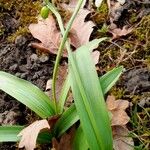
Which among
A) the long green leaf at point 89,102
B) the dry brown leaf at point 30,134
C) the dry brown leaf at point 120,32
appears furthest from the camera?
the dry brown leaf at point 120,32

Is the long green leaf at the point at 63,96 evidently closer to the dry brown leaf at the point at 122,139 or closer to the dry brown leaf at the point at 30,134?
the dry brown leaf at the point at 30,134

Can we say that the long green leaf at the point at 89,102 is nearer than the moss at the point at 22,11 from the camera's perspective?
Yes

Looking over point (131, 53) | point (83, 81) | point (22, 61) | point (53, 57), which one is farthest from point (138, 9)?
point (83, 81)

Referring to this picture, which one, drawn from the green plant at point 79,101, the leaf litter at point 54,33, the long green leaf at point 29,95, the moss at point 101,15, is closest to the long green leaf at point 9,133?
the green plant at point 79,101

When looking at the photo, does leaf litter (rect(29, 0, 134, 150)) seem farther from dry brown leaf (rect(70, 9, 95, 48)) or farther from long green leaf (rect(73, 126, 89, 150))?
long green leaf (rect(73, 126, 89, 150))

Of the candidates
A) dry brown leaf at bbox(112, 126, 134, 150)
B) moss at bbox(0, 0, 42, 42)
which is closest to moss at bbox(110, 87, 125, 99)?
dry brown leaf at bbox(112, 126, 134, 150)
